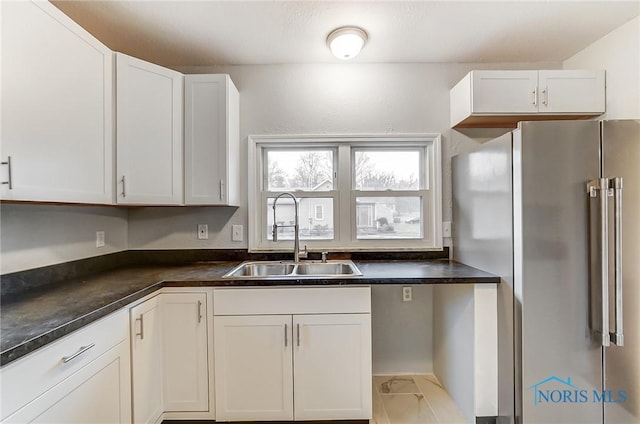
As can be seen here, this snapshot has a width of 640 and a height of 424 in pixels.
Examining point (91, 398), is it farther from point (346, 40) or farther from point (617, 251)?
point (617, 251)

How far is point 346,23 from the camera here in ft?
5.91

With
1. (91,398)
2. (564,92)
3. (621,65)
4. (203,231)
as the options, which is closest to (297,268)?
(203,231)

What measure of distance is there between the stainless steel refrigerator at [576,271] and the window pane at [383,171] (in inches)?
36.1

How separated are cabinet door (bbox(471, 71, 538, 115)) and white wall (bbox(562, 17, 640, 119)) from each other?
446 millimetres

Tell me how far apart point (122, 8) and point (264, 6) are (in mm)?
797

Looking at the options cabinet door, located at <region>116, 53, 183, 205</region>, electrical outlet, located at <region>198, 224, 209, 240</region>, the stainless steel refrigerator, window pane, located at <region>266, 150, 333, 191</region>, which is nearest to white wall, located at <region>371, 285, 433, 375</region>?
the stainless steel refrigerator

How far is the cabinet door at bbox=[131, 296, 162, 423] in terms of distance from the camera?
1.45 metres

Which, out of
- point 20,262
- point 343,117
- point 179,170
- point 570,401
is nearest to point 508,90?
point 343,117

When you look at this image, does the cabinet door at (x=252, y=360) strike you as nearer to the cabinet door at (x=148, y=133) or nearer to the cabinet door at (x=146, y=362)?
the cabinet door at (x=146, y=362)

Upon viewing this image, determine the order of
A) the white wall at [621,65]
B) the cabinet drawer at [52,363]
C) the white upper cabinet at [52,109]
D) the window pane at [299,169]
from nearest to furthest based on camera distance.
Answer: the cabinet drawer at [52,363], the white upper cabinet at [52,109], the white wall at [621,65], the window pane at [299,169]

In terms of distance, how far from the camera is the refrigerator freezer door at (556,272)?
1.44 m

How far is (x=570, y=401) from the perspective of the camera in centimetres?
146

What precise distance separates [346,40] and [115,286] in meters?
1.94

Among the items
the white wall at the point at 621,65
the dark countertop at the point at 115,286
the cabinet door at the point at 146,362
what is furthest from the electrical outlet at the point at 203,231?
the white wall at the point at 621,65
